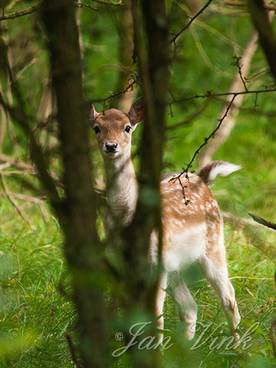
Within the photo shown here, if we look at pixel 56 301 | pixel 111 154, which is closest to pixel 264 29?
pixel 56 301

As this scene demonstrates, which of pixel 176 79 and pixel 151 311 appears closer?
pixel 151 311

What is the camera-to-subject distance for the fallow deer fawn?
16.8 ft

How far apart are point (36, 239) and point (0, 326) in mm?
2261

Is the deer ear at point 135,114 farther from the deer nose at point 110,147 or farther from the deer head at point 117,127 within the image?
the deer nose at point 110,147

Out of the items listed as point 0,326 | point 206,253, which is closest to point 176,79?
point 206,253

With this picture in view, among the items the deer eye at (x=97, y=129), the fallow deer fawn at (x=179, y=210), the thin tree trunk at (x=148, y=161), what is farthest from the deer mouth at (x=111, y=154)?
the thin tree trunk at (x=148, y=161)

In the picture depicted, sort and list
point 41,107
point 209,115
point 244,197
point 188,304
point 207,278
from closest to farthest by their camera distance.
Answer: point 188,304, point 207,278, point 244,197, point 41,107, point 209,115

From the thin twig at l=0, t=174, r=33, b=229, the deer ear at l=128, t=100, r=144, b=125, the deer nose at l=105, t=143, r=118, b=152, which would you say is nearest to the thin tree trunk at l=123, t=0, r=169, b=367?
the deer nose at l=105, t=143, r=118, b=152

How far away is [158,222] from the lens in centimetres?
206

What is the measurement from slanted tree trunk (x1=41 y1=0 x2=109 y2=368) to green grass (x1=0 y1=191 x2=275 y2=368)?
0.61 metres

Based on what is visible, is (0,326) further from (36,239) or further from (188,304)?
(36,239)

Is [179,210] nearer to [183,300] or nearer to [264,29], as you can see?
[183,300]

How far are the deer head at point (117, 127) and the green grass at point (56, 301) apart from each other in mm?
678

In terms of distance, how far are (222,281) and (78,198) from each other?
3.31 metres
